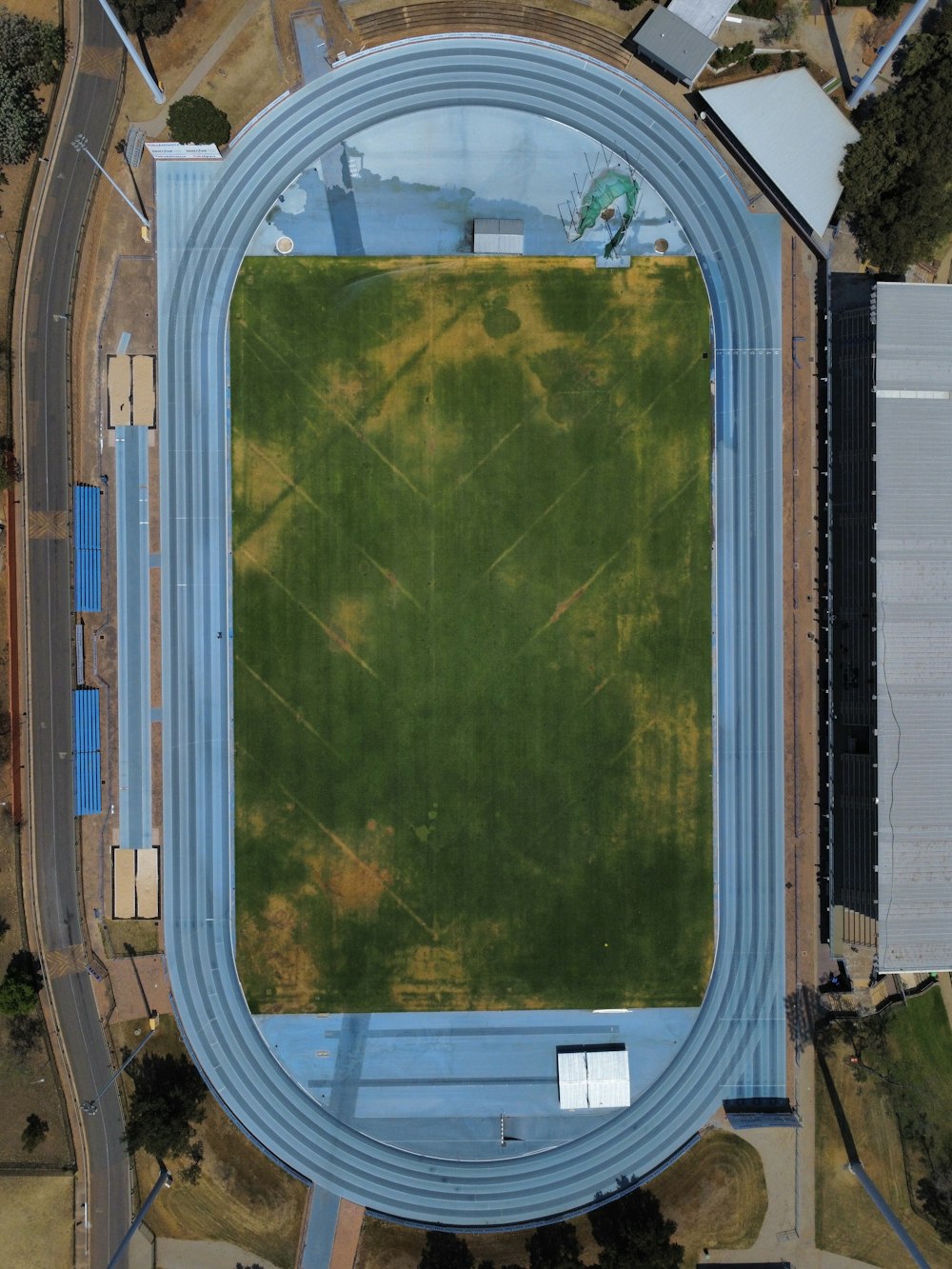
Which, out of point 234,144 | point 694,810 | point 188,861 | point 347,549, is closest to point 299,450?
point 347,549

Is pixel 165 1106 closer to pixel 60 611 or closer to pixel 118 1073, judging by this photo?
pixel 118 1073

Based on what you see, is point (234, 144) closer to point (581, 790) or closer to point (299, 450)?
point (299, 450)

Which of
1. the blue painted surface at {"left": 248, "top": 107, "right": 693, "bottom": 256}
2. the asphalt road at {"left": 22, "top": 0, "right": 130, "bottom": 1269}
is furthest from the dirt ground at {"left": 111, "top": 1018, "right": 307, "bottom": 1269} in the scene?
the blue painted surface at {"left": 248, "top": 107, "right": 693, "bottom": 256}

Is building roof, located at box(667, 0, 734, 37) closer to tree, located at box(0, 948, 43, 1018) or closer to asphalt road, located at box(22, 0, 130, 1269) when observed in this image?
asphalt road, located at box(22, 0, 130, 1269)

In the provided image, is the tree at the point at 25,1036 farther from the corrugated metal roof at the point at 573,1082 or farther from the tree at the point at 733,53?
the tree at the point at 733,53

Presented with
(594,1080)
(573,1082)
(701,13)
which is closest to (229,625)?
(573,1082)
